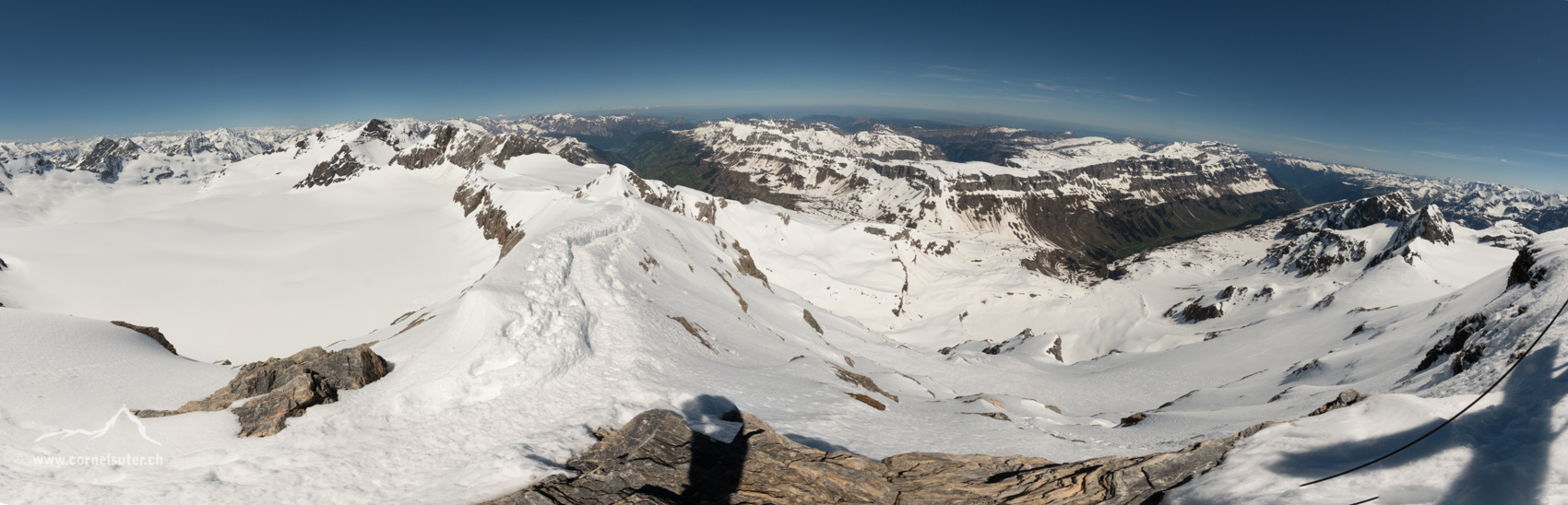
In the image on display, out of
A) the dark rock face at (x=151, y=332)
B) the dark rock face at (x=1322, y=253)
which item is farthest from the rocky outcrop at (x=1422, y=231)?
the dark rock face at (x=151, y=332)

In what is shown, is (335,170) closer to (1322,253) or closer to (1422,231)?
(1322,253)

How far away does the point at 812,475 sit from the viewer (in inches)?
485

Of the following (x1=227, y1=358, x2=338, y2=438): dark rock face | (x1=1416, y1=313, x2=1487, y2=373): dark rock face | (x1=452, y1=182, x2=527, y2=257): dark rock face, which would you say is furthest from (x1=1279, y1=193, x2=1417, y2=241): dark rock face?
(x1=227, y1=358, x2=338, y2=438): dark rock face

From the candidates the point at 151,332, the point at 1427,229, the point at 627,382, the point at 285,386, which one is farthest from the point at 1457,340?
the point at 1427,229

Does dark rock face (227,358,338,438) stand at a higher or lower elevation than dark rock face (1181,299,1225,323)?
higher

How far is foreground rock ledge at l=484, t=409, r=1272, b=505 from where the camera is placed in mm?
10578

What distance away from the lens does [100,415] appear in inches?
497

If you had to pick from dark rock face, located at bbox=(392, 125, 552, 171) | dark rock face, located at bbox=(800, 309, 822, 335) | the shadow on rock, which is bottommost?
dark rock face, located at bbox=(800, 309, 822, 335)

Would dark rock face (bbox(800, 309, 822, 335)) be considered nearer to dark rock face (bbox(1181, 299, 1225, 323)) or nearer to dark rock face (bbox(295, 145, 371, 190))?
dark rock face (bbox(1181, 299, 1225, 323))

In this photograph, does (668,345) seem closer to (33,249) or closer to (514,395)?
(514,395)

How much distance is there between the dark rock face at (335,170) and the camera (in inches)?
3996

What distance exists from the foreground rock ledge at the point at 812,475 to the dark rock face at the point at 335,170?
12846 cm

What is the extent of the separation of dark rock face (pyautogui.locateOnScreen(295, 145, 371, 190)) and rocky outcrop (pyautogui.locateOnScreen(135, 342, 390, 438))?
116 metres

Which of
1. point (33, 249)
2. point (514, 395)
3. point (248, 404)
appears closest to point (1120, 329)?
point (514, 395)
